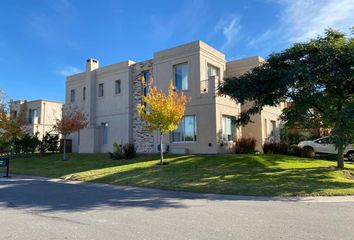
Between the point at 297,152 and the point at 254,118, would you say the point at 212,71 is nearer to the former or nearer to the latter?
the point at 254,118

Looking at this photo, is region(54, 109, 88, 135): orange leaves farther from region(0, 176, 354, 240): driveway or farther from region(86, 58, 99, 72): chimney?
region(0, 176, 354, 240): driveway

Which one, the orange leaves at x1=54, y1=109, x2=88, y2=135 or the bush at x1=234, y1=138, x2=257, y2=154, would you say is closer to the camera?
the bush at x1=234, y1=138, x2=257, y2=154

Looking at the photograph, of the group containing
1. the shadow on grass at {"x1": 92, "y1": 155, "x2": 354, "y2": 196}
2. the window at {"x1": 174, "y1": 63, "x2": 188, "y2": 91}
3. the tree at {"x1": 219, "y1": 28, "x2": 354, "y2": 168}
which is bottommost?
the shadow on grass at {"x1": 92, "y1": 155, "x2": 354, "y2": 196}

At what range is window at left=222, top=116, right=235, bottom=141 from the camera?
2076cm

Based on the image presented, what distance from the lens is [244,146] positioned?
20.4 metres

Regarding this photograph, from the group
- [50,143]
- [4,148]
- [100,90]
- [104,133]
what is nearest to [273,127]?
[104,133]

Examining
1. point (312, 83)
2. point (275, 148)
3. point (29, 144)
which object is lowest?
point (275, 148)

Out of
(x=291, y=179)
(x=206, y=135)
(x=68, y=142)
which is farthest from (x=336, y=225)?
(x=68, y=142)

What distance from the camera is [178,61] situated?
21812 millimetres

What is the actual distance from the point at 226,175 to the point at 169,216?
6665 millimetres

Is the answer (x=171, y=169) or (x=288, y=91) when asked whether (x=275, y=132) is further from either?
(x=171, y=169)

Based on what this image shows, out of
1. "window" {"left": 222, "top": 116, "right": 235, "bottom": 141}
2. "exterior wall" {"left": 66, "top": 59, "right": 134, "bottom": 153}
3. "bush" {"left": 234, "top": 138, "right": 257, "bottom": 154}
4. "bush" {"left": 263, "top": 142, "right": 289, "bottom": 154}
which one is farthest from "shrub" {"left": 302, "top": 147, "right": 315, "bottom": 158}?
"exterior wall" {"left": 66, "top": 59, "right": 134, "bottom": 153}

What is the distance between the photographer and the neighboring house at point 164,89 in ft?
66.6

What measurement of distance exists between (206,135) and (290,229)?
14.0 meters
